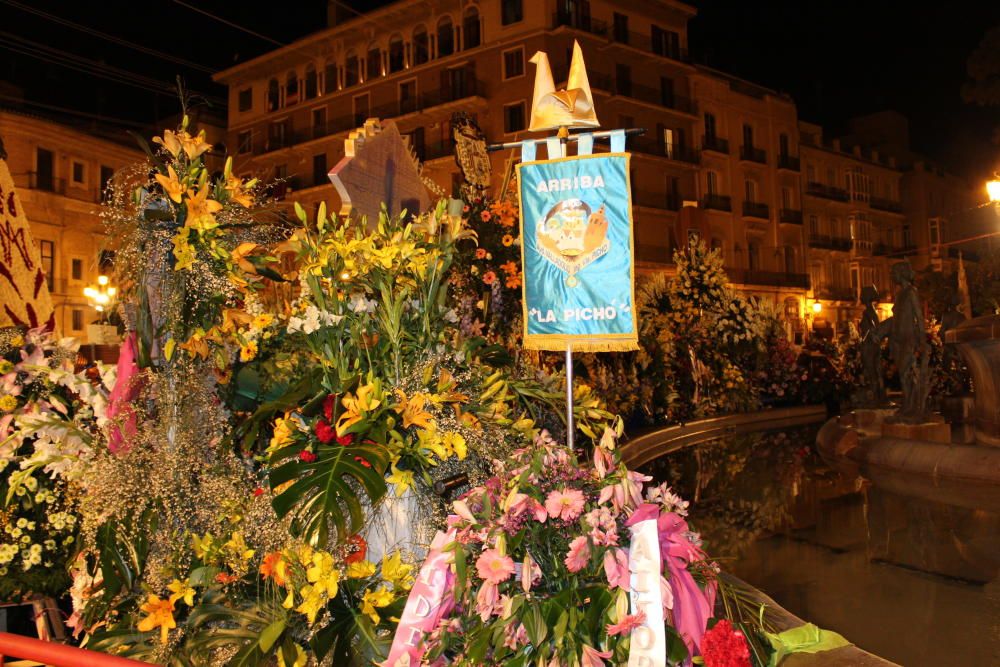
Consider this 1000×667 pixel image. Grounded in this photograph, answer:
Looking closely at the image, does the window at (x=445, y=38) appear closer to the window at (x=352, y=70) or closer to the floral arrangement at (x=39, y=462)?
the window at (x=352, y=70)

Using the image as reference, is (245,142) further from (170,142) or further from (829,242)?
(829,242)

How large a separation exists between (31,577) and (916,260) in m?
60.3

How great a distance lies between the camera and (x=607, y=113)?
121 ft

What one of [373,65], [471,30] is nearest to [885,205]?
[471,30]

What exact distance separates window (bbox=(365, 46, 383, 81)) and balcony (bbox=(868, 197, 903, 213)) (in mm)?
31897

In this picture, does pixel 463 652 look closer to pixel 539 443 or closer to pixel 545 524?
pixel 545 524

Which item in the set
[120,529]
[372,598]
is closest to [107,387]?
[120,529]

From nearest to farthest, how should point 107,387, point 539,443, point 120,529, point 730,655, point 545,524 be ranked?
point 730,655 < point 545,524 < point 539,443 < point 120,529 < point 107,387

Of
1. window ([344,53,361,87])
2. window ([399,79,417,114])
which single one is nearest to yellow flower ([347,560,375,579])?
window ([399,79,417,114])

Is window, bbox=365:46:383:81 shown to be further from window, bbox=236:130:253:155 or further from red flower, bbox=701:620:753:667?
red flower, bbox=701:620:753:667

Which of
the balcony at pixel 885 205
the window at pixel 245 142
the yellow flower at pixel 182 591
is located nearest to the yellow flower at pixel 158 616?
the yellow flower at pixel 182 591

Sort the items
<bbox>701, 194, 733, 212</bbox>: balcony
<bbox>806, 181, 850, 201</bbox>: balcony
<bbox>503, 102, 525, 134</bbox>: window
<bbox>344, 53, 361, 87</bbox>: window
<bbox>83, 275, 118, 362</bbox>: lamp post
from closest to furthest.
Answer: <bbox>83, 275, 118, 362</bbox>: lamp post
<bbox>503, 102, 525, 134</bbox>: window
<bbox>701, 194, 733, 212</bbox>: balcony
<bbox>344, 53, 361, 87</bbox>: window
<bbox>806, 181, 850, 201</bbox>: balcony

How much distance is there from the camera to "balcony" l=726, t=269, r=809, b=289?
1641 inches

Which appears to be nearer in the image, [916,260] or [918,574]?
[918,574]
